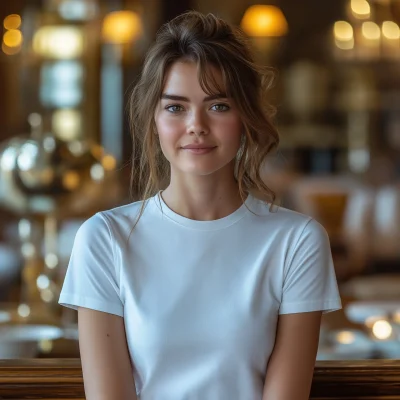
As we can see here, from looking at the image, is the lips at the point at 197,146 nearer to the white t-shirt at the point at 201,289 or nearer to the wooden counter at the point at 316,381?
the white t-shirt at the point at 201,289

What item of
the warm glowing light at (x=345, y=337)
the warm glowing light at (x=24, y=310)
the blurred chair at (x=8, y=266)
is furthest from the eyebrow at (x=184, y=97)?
the blurred chair at (x=8, y=266)

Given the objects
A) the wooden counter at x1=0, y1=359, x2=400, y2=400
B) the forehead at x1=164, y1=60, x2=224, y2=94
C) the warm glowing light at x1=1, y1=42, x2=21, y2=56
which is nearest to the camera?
the forehead at x1=164, y1=60, x2=224, y2=94

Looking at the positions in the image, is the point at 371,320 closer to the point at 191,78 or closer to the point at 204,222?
the point at 204,222

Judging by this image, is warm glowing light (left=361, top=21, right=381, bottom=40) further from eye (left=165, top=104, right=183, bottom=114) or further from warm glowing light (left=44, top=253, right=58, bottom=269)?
eye (left=165, top=104, right=183, bottom=114)

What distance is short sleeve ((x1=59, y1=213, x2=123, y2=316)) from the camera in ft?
4.25

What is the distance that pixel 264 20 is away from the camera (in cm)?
690

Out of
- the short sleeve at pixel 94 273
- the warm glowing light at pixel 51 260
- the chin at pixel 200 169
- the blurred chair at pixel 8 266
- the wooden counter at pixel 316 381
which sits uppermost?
the chin at pixel 200 169

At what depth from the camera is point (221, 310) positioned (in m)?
1.28

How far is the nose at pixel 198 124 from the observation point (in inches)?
50.1

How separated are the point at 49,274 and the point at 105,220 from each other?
58.2 inches

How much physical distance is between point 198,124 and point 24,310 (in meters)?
1.56

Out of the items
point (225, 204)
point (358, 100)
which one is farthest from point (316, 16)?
point (225, 204)

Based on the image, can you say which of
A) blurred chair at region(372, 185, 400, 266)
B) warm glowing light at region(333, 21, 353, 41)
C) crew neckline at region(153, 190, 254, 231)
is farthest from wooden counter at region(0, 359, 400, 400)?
warm glowing light at region(333, 21, 353, 41)

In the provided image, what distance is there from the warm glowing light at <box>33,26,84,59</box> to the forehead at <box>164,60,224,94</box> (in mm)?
7141
